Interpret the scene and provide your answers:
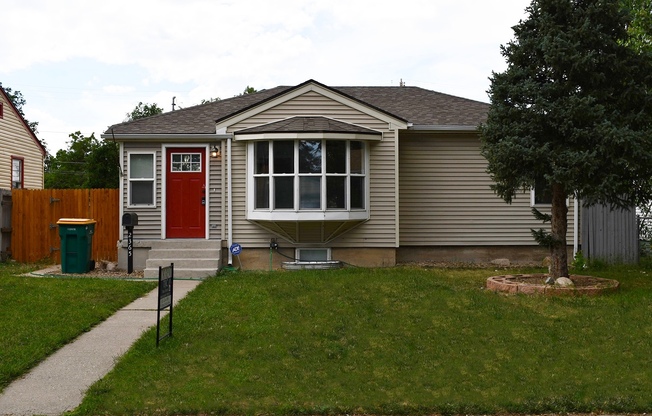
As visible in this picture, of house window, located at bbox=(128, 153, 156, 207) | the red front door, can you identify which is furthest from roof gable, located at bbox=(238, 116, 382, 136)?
house window, located at bbox=(128, 153, 156, 207)

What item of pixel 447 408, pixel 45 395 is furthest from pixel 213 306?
pixel 447 408

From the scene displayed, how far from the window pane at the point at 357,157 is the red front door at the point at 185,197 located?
3.26m

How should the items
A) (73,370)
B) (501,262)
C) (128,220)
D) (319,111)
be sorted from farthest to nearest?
(501,262) → (319,111) → (128,220) → (73,370)

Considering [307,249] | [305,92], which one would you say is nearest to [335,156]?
[305,92]

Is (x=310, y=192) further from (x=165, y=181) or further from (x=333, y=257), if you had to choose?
(x=165, y=181)

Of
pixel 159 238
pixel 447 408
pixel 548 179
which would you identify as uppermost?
pixel 548 179

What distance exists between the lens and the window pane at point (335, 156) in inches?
608

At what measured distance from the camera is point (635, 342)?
8.44 meters

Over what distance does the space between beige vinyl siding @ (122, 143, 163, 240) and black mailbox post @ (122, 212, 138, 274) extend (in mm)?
425

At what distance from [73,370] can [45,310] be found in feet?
10.6

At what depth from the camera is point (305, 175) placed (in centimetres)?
1530

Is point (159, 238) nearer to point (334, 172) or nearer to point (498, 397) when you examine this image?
→ point (334, 172)

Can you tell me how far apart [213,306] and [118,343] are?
87.6 inches

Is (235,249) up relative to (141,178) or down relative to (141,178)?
down
